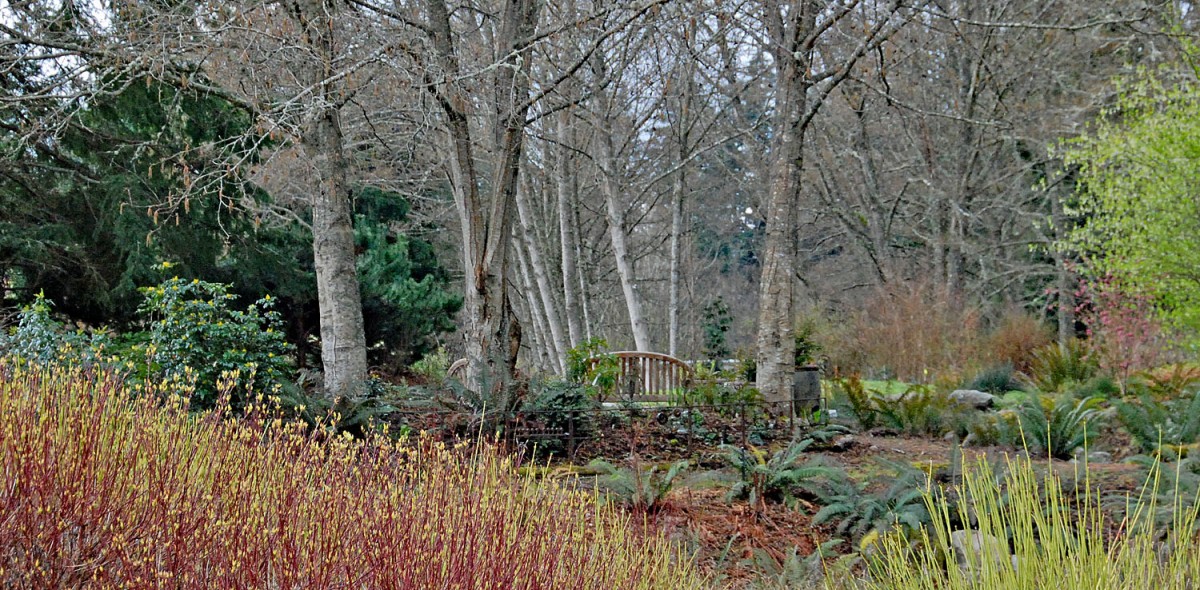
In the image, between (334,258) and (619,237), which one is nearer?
(334,258)

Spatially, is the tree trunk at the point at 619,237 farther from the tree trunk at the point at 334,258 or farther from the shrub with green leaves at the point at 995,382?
the tree trunk at the point at 334,258

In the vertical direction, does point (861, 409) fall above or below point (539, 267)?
below

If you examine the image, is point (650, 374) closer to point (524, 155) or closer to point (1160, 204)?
point (524, 155)

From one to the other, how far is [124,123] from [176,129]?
2.13 feet

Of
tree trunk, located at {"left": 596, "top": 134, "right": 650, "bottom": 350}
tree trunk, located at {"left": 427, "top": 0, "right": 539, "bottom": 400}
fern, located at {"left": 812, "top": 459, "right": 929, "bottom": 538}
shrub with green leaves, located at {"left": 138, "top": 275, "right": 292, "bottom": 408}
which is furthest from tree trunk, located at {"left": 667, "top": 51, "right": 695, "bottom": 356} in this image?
fern, located at {"left": 812, "top": 459, "right": 929, "bottom": 538}

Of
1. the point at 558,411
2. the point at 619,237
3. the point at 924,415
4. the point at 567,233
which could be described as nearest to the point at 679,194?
the point at 619,237

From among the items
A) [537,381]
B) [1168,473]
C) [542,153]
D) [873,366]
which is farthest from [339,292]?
[873,366]

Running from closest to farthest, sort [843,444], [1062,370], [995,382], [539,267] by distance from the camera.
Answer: [843,444] < [995,382] < [1062,370] < [539,267]

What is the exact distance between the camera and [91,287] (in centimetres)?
1023

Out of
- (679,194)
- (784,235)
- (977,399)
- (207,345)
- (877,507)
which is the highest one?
(679,194)

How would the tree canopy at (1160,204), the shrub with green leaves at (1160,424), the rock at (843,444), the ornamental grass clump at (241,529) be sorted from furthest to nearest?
the tree canopy at (1160,204)
the rock at (843,444)
the shrub with green leaves at (1160,424)
the ornamental grass clump at (241,529)

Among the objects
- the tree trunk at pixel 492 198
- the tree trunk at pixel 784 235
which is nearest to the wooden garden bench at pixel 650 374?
the tree trunk at pixel 784 235

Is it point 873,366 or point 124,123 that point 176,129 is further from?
point 873,366

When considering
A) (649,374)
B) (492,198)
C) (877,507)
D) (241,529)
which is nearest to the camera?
(241,529)
